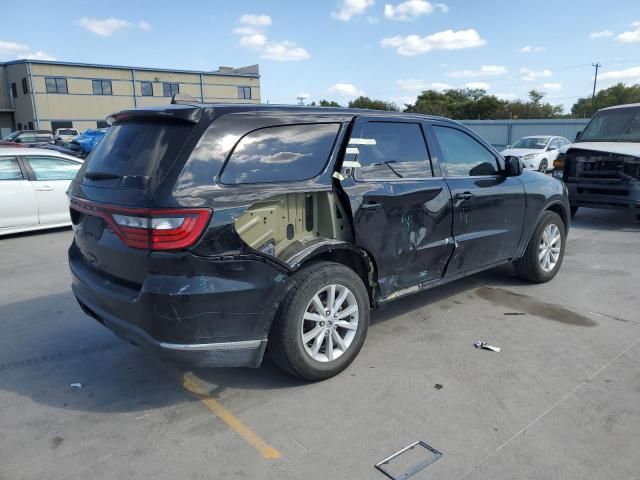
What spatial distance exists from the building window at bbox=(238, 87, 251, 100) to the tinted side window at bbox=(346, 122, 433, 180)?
5946 centimetres

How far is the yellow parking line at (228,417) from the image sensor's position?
8.88 feet

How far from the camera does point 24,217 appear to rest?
816 centimetres

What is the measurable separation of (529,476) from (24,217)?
329 inches

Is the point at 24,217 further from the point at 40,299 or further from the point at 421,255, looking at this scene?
the point at 421,255

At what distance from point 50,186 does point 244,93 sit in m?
55.5

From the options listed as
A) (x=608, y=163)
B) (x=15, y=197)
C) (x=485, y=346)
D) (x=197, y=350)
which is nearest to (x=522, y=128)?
(x=608, y=163)

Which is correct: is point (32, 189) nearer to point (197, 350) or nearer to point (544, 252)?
point (197, 350)

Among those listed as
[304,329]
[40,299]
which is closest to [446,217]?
[304,329]

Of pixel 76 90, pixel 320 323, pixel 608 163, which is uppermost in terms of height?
pixel 76 90

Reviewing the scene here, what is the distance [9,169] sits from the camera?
8.08m

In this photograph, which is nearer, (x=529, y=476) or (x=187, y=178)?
(x=529, y=476)

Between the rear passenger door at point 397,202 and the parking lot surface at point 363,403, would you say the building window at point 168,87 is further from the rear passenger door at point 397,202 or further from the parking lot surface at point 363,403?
the rear passenger door at point 397,202

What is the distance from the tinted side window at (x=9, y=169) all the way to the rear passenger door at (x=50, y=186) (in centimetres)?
20

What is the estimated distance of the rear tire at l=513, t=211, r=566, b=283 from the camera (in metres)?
5.31
